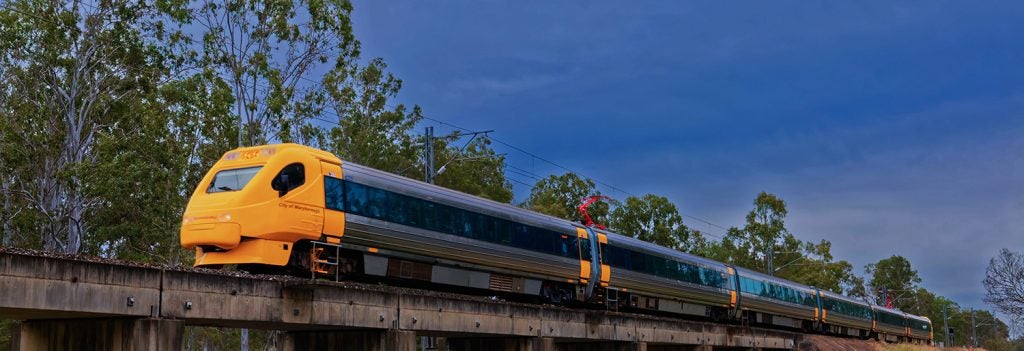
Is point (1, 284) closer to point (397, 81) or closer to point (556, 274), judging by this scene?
point (556, 274)

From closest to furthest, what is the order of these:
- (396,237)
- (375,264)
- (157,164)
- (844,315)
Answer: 1. (375,264)
2. (396,237)
3. (157,164)
4. (844,315)

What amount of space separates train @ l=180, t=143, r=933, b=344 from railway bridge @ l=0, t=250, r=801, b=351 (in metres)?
1.19

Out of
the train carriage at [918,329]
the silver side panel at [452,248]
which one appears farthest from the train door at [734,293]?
the train carriage at [918,329]

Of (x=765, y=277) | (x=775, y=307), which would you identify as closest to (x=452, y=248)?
(x=765, y=277)

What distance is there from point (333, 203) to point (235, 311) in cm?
443

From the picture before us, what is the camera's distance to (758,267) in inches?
3866

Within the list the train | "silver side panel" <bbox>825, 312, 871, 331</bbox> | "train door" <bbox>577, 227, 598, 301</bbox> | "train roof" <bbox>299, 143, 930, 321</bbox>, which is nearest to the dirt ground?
"silver side panel" <bbox>825, 312, 871, 331</bbox>

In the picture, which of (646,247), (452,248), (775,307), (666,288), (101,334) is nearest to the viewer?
(101,334)

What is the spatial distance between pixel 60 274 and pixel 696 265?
29.3m

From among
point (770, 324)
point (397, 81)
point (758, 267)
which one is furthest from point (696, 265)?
point (758, 267)

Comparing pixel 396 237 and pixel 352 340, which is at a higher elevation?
pixel 396 237

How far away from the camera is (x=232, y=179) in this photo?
21953 mm

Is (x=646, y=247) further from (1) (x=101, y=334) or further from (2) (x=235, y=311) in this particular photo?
(1) (x=101, y=334)

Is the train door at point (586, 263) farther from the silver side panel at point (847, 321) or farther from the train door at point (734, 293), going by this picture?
the silver side panel at point (847, 321)
